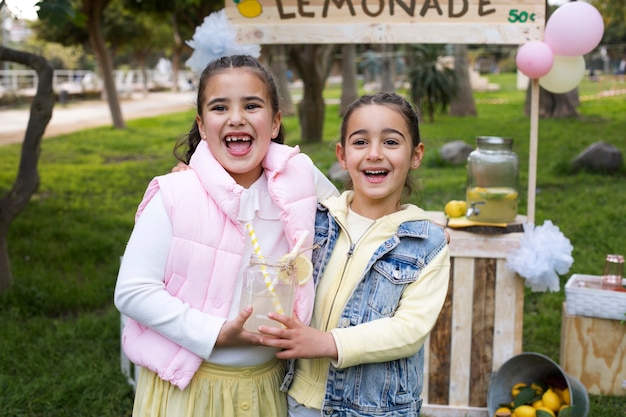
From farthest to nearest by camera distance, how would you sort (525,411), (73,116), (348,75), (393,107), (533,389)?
(73,116) < (348,75) < (533,389) < (525,411) < (393,107)

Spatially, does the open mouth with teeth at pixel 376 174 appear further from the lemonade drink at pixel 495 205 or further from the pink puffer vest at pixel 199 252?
the lemonade drink at pixel 495 205

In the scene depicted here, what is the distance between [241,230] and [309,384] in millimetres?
456

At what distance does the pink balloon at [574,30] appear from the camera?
10.8 ft

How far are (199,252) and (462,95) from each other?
14.6 metres

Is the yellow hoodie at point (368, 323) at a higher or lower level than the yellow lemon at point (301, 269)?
lower

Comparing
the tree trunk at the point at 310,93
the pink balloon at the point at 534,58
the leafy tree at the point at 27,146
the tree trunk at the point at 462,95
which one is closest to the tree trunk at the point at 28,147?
the leafy tree at the point at 27,146

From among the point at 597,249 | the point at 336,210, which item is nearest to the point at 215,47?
the point at 336,210

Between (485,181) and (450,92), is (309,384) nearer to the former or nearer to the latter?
(485,181)

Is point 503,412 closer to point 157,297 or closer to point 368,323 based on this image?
point 368,323

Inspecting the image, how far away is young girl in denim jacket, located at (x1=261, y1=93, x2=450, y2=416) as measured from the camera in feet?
6.04

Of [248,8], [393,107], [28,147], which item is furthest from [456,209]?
[28,147]

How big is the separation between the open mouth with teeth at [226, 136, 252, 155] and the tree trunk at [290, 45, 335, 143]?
9.02m

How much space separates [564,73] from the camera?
3529mm

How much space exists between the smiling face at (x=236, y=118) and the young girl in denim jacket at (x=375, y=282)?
26 centimetres
